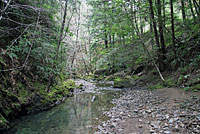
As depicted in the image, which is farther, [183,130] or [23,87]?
[23,87]

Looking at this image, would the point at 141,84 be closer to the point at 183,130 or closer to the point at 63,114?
the point at 63,114

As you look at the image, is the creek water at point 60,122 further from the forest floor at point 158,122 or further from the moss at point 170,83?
the moss at point 170,83

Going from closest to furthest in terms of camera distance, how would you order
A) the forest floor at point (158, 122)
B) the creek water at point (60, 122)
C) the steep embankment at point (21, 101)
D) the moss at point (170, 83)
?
1. the forest floor at point (158, 122)
2. the creek water at point (60, 122)
3. the steep embankment at point (21, 101)
4. the moss at point (170, 83)

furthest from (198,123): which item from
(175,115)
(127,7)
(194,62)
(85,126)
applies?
(127,7)

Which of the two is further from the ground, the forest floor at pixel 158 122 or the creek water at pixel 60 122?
the forest floor at pixel 158 122

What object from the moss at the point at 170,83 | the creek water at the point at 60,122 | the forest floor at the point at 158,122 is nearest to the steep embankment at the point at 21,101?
the creek water at the point at 60,122

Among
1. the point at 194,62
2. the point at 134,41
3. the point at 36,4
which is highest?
the point at 36,4

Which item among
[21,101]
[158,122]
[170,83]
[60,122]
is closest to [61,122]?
[60,122]

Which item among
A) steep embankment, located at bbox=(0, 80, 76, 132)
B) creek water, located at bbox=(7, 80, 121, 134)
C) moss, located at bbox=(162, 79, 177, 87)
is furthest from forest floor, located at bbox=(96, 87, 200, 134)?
steep embankment, located at bbox=(0, 80, 76, 132)

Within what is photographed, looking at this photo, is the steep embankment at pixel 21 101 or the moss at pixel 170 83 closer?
the steep embankment at pixel 21 101

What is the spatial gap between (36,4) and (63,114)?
6279 mm

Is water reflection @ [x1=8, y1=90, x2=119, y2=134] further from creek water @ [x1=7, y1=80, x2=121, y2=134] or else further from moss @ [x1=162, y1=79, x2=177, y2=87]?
moss @ [x1=162, y1=79, x2=177, y2=87]

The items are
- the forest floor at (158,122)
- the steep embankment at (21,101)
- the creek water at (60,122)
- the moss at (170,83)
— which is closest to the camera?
the forest floor at (158,122)

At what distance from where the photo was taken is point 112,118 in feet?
17.9
